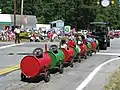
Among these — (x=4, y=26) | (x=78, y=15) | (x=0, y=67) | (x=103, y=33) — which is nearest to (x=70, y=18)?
(x=78, y=15)

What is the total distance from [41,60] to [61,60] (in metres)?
2.85

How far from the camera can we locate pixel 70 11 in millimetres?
99062

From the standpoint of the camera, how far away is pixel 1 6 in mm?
108000

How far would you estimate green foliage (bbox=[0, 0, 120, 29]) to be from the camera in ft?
319

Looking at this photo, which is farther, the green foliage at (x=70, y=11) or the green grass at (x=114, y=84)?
the green foliage at (x=70, y=11)

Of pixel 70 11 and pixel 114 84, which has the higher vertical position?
pixel 70 11

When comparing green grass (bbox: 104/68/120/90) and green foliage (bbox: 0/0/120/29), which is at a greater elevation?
green foliage (bbox: 0/0/120/29)

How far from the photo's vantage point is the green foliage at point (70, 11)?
9737cm

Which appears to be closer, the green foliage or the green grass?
the green grass

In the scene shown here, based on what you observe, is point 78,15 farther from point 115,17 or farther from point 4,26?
point 4,26

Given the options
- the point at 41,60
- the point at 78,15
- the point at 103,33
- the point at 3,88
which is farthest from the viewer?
→ the point at 78,15

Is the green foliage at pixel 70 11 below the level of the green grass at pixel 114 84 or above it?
above

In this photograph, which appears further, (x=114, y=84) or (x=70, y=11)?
(x=70, y=11)

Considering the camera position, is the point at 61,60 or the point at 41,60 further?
the point at 61,60
